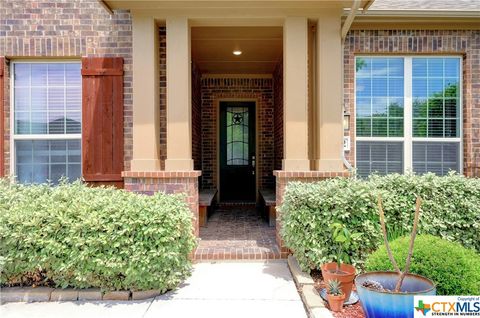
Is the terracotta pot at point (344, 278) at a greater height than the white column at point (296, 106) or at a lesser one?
lesser

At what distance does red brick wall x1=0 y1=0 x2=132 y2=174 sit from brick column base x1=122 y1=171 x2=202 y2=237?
634mm

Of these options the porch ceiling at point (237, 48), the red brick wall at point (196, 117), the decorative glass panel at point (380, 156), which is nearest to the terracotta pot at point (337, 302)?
the decorative glass panel at point (380, 156)

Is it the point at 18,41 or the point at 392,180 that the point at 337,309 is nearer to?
the point at 392,180

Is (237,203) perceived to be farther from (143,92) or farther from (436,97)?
(436,97)

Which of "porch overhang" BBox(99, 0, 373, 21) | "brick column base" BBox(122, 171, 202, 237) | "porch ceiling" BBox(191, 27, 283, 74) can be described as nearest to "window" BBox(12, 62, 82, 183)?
"brick column base" BBox(122, 171, 202, 237)

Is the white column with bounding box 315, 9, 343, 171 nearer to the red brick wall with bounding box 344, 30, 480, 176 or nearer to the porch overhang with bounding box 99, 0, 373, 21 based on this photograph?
the porch overhang with bounding box 99, 0, 373, 21

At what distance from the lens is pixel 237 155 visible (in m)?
8.15

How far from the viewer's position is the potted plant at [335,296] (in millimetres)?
2891

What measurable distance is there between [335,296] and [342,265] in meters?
0.45

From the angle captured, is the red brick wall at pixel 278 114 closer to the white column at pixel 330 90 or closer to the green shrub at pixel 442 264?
the white column at pixel 330 90

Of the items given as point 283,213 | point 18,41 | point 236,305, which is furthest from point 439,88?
point 18,41

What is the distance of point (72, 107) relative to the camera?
16.0 feet

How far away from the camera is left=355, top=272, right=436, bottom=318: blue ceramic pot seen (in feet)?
7.88

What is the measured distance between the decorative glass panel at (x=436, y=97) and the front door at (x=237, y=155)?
383 centimetres
